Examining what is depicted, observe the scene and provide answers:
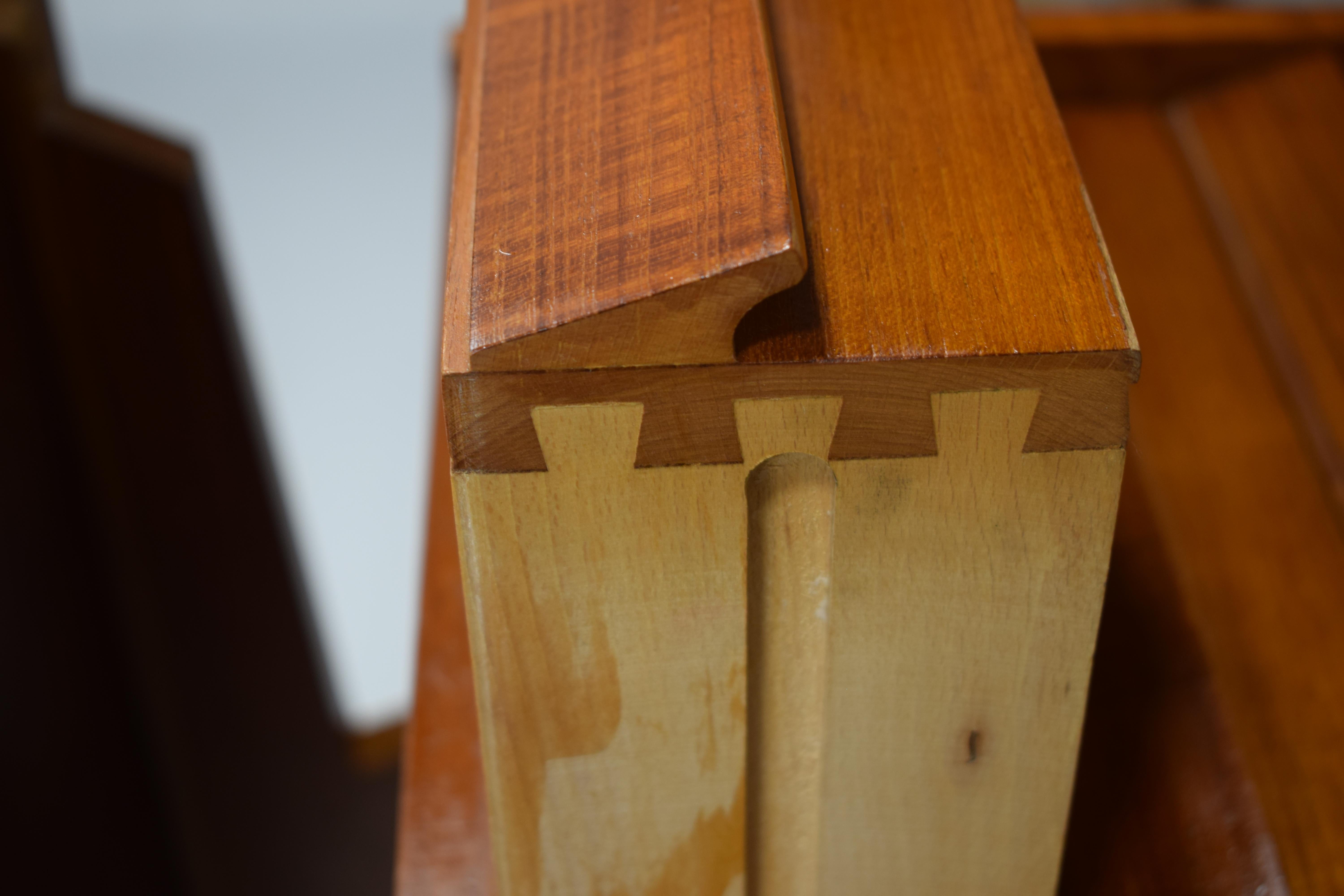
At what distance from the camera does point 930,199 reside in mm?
370

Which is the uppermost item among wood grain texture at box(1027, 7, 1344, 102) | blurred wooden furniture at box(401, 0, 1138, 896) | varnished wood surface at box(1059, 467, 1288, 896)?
wood grain texture at box(1027, 7, 1344, 102)

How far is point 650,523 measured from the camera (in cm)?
36

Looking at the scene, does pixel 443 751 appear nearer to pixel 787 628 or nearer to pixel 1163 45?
pixel 787 628

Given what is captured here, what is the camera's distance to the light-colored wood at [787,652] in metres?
0.36

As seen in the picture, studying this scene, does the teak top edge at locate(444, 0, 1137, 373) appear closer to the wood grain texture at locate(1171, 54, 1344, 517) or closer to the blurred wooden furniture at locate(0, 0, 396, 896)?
the wood grain texture at locate(1171, 54, 1344, 517)

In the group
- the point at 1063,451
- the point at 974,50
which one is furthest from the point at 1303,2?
the point at 1063,451

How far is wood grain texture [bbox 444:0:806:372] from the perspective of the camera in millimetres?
315

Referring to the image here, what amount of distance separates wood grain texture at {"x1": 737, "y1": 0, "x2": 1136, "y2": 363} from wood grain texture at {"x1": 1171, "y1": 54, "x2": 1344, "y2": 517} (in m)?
0.31

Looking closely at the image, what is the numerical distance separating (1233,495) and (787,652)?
1.07 feet

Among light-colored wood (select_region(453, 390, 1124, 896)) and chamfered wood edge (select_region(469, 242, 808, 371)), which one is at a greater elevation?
chamfered wood edge (select_region(469, 242, 808, 371))

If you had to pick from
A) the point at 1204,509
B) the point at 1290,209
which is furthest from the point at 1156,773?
the point at 1290,209

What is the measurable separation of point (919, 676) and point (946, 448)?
0.31 ft

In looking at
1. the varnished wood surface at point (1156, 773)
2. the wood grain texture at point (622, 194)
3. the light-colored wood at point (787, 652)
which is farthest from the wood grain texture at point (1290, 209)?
the wood grain texture at point (622, 194)

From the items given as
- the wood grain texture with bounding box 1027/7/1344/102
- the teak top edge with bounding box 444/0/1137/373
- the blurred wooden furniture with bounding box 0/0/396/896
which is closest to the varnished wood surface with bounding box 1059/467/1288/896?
the teak top edge with bounding box 444/0/1137/373
